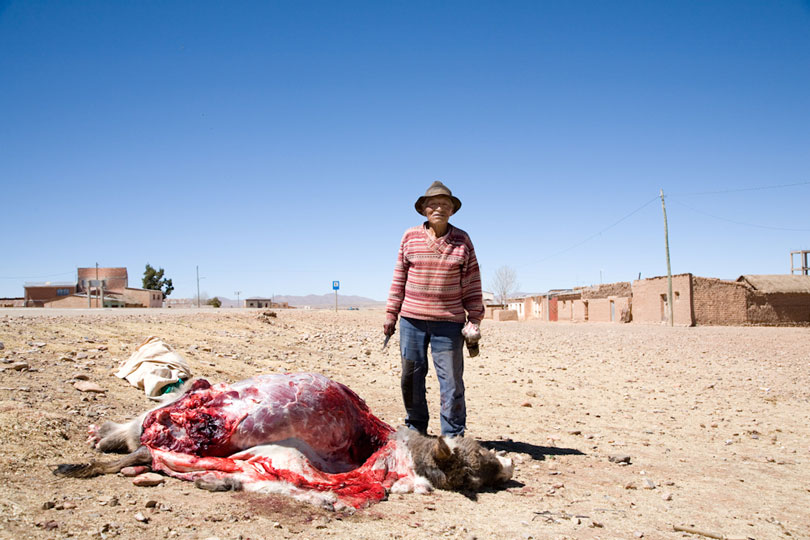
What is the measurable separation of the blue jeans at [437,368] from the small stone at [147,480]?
1834 mm

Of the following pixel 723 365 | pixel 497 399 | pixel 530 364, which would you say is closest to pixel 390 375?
pixel 497 399

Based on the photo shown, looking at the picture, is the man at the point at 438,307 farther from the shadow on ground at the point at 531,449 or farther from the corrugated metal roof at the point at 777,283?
the corrugated metal roof at the point at 777,283

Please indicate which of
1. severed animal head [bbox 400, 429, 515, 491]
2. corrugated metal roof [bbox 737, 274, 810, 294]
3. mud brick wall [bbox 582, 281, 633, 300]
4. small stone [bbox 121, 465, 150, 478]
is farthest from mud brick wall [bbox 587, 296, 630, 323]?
small stone [bbox 121, 465, 150, 478]

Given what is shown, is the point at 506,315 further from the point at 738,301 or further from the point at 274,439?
the point at 274,439

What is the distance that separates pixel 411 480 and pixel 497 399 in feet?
12.7

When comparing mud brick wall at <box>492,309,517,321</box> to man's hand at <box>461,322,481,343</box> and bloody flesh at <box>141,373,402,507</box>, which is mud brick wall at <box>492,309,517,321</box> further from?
bloody flesh at <box>141,373,402,507</box>

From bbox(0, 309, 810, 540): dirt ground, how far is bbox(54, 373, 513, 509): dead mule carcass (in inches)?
5.3

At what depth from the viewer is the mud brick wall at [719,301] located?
2542 cm

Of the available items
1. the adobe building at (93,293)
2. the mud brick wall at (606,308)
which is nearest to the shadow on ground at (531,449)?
the mud brick wall at (606,308)

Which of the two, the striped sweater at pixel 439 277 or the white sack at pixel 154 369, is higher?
the striped sweater at pixel 439 277

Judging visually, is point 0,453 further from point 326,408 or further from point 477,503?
point 477,503

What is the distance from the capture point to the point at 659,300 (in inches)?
1101

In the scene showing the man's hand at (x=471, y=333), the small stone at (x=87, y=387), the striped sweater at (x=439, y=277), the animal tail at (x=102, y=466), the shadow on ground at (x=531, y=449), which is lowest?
the shadow on ground at (x=531, y=449)

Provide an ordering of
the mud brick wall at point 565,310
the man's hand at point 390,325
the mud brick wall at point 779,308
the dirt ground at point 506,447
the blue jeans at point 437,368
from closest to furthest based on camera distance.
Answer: the dirt ground at point 506,447
the blue jeans at point 437,368
the man's hand at point 390,325
the mud brick wall at point 779,308
the mud brick wall at point 565,310
